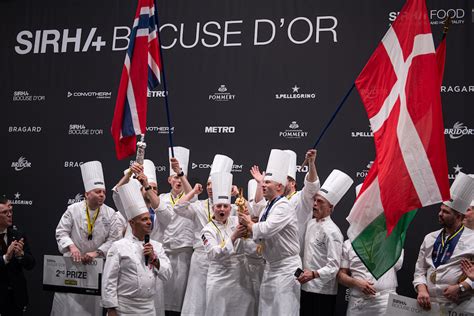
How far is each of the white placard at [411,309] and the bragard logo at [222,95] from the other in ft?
11.7

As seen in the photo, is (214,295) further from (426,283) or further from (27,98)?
(27,98)

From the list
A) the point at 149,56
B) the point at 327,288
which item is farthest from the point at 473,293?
the point at 149,56

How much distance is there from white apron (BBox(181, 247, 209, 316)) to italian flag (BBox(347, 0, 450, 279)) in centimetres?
249

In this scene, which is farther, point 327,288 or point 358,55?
point 358,55

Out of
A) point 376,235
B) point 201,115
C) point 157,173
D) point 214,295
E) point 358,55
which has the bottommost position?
point 214,295

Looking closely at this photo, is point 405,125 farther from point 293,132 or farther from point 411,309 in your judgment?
point 293,132

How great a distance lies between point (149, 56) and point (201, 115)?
192 centimetres

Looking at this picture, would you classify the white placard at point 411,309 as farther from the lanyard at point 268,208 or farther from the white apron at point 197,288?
the white apron at point 197,288

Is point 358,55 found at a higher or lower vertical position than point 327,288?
higher

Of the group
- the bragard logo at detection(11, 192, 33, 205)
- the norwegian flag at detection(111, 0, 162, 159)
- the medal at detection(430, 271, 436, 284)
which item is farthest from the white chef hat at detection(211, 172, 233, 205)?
the bragard logo at detection(11, 192, 33, 205)

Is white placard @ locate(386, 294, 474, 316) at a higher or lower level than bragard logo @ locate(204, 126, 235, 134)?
lower

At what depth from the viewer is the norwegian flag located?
598 centimetres

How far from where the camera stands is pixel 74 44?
8961mm

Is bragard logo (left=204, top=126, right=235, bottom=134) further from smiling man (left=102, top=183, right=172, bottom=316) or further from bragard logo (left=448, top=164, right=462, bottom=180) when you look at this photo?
smiling man (left=102, top=183, right=172, bottom=316)
